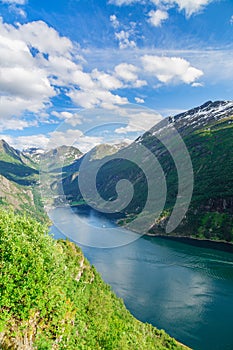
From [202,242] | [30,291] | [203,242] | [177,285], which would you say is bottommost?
[177,285]

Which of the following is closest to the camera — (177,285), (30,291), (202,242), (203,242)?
(30,291)

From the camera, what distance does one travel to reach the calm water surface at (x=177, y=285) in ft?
208

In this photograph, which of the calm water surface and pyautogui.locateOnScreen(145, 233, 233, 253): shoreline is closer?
the calm water surface

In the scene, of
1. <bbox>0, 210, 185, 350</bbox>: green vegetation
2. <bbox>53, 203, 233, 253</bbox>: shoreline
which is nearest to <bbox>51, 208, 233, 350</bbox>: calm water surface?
<bbox>53, 203, 233, 253</bbox>: shoreline

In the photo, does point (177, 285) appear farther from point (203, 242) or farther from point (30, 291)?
point (30, 291)

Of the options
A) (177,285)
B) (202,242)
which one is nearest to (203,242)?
(202,242)

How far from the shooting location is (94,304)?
141 ft

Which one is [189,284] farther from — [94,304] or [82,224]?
[82,224]

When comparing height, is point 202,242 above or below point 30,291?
below

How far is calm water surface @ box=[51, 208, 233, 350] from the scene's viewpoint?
208 ft

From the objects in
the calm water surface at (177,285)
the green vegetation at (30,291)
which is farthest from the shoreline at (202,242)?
the green vegetation at (30,291)

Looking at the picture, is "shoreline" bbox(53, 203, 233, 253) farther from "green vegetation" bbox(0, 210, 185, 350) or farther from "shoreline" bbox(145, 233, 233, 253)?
"green vegetation" bbox(0, 210, 185, 350)

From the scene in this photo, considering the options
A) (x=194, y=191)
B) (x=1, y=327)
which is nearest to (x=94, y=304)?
(x=1, y=327)

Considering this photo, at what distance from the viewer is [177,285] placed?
87.2m
